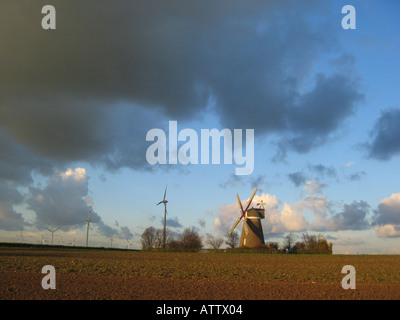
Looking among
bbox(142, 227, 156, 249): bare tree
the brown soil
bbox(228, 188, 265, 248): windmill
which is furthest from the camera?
bbox(142, 227, 156, 249): bare tree

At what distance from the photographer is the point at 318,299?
1988 cm

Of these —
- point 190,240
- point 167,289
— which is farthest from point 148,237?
point 167,289

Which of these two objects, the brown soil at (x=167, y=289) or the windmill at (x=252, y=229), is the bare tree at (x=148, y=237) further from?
the brown soil at (x=167, y=289)

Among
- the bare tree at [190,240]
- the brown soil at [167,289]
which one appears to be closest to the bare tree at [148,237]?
the bare tree at [190,240]

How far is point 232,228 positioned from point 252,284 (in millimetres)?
87849

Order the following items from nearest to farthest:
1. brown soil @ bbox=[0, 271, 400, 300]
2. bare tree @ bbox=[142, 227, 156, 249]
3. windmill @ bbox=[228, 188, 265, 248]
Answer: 1. brown soil @ bbox=[0, 271, 400, 300]
2. windmill @ bbox=[228, 188, 265, 248]
3. bare tree @ bbox=[142, 227, 156, 249]

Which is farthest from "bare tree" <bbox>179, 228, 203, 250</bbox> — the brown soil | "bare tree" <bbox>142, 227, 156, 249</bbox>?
the brown soil

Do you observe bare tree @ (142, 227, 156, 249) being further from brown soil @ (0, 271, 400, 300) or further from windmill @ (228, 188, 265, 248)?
brown soil @ (0, 271, 400, 300)

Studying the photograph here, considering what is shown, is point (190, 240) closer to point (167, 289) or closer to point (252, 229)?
point (252, 229)

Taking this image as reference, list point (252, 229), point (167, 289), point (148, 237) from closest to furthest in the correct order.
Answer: point (167, 289) < point (252, 229) < point (148, 237)

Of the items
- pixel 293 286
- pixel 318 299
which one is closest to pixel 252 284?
pixel 293 286

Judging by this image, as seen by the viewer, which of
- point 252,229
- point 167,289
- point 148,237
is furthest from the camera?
point 148,237
